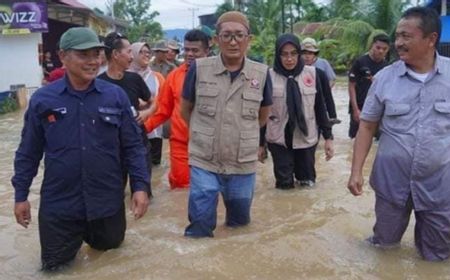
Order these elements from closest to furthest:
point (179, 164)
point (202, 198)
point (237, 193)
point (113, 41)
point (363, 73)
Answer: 1. point (202, 198)
2. point (237, 193)
3. point (113, 41)
4. point (179, 164)
5. point (363, 73)

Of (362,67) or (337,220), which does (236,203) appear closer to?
(337,220)

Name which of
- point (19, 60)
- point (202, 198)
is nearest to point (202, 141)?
point (202, 198)

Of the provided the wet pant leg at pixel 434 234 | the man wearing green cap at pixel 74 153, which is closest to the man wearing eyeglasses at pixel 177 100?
the man wearing green cap at pixel 74 153

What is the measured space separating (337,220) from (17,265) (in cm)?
270

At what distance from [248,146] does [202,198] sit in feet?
1.69

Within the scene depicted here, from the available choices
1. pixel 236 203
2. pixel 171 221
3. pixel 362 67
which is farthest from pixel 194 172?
pixel 362 67

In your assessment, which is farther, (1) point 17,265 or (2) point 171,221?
(2) point 171,221

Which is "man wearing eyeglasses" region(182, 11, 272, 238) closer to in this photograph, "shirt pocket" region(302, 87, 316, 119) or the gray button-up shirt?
the gray button-up shirt

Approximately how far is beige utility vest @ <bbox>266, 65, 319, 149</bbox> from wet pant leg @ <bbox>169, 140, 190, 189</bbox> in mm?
887

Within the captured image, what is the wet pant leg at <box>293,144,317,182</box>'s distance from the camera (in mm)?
6230

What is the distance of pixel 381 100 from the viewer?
391cm

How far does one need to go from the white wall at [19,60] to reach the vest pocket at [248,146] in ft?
43.5

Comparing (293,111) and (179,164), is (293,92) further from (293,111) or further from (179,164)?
(179,164)

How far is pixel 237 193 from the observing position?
4.52 m
